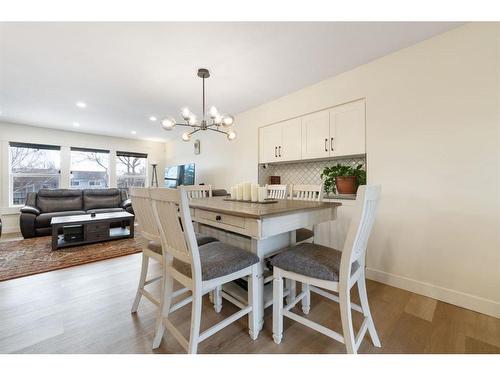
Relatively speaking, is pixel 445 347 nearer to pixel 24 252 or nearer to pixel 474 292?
pixel 474 292

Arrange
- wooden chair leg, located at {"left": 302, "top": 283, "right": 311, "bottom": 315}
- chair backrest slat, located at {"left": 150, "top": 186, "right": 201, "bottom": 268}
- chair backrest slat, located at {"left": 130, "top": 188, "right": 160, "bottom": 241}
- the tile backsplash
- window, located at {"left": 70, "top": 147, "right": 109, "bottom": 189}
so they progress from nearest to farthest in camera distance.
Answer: chair backrest slat, located at {"left": 150, "top": 186, "right": 201, "bottom": 268}, chair backrest slat, located at {"left": 130, "top": 188, "right": 160, "bottom": 241}, wooden chair leg, located at {"left": 302, "top": 283, "right": 311, "bottom": 315}, the tile backsplash, window, located at {"left": 70, "top": 147, "right": 109, "bottom": 189}

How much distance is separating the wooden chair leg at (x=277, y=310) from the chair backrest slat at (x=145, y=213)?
871 millimetres

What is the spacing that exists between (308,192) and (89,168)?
19.2ft

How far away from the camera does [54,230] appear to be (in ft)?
10.3

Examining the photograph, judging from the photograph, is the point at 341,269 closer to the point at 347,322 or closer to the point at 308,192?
the point at 347,322

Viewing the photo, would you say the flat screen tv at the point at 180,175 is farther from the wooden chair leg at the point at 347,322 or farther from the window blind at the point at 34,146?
the wooden chair leg at the point at 347,322

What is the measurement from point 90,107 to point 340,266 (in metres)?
4.49

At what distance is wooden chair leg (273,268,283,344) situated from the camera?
51.7 inches

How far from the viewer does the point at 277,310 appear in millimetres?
1314

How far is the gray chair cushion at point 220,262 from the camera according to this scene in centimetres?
116

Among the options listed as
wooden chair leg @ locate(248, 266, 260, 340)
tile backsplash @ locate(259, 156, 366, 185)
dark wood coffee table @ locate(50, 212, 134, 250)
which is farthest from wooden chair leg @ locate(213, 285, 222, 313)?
dark wood coffee table @ locate(50, 212, 134, 250)

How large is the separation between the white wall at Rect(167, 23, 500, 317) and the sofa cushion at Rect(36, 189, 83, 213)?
19.2 ft

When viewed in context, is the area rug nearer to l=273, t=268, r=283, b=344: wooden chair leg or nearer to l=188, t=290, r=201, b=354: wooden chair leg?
l=188, t=290, r=201, b=354: wooden chair leg
